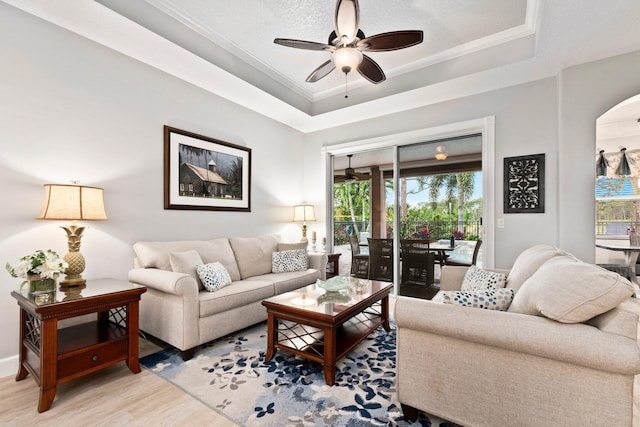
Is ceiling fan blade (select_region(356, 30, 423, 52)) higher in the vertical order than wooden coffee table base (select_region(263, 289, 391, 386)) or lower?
higher

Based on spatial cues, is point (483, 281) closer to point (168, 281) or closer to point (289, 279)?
point (289, 279)

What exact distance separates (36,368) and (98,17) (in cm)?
254

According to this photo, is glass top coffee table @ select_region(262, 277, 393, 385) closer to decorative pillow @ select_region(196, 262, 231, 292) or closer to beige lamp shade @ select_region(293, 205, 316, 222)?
decorative pillow @ select_region(196, 262, 231, 292)

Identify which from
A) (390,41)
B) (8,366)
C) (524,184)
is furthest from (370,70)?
(8,366)

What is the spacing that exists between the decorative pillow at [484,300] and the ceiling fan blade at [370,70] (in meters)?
1.96

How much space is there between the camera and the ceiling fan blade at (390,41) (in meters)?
2.17

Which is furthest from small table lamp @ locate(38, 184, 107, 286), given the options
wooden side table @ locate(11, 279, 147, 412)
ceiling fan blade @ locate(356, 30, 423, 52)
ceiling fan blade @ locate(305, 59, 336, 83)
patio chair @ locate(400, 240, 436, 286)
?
patio chair @ locate(400, 240, 436, 286)

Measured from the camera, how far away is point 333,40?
2.39 m

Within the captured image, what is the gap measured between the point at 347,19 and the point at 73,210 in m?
2.38

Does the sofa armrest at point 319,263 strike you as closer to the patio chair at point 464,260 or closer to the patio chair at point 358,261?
the patio chair at point 358,261

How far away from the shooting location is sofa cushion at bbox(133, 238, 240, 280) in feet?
8.97

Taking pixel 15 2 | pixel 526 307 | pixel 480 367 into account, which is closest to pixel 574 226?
pixel 526 307

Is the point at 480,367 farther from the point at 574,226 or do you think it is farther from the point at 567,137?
the point at 567,137

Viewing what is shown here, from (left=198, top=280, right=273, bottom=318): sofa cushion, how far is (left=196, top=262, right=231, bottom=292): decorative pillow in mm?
58
